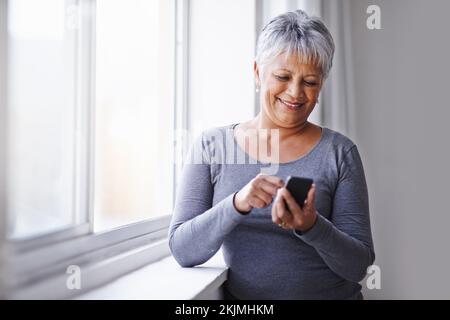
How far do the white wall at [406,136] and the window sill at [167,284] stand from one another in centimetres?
46

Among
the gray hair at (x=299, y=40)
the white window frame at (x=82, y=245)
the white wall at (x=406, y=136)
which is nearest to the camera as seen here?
the white window frame at (x=82, y=245)

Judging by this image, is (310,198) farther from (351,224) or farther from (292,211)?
(351,224)

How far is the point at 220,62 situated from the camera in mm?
1059

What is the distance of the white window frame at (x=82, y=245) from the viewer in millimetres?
459

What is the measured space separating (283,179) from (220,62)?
48 cm

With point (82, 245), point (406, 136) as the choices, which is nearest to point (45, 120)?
point (82, 245)

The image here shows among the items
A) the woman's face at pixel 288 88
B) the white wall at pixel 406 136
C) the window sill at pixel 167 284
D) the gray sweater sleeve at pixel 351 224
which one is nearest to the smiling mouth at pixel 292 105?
the woman's face at pixel 288 88

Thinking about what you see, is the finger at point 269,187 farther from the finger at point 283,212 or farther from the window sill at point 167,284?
the window sill at point 167,284

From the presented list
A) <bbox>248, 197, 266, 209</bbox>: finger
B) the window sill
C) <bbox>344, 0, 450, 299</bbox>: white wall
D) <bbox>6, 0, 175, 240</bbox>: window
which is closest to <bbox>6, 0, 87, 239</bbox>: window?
<bbox>6, 0, 175, 240</bbox>: window

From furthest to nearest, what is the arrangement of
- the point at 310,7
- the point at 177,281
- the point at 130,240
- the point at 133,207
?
the point at 310,7, the point at 133,207, the point at 130,240, the point at 177,281
